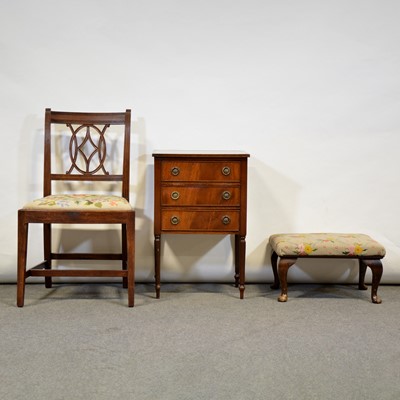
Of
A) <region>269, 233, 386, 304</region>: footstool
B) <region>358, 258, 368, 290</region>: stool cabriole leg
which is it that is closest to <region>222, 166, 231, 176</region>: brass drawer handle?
<region>269, 233, 386, 304</region>: footstool

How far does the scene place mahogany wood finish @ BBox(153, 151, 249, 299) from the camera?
10.0ft

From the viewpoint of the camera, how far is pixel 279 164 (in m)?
3.51

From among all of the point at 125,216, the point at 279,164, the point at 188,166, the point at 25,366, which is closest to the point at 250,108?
the point at 279,164

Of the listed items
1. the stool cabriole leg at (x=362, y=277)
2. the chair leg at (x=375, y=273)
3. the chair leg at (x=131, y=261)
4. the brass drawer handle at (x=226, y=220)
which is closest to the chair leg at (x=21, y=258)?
the chair leg at (x=131, y=261)

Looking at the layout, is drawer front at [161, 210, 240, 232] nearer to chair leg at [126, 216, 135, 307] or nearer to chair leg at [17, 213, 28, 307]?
chair leg at [126, 216, 135, 307]

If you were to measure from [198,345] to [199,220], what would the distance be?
92 centimetres

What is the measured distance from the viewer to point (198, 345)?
2307mm

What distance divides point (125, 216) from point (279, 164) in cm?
116

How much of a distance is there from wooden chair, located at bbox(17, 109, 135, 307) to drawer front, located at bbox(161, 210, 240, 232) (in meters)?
0.25

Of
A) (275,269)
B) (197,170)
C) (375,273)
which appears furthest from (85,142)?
(375,273)

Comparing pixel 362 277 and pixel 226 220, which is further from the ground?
pixel 226 220

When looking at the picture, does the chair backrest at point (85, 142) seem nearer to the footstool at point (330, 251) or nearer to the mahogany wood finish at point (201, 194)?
the mahogany wood finish at point (201, 194)

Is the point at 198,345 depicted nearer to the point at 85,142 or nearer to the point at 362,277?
the point at 362,277

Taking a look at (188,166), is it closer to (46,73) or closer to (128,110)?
(128,110)
